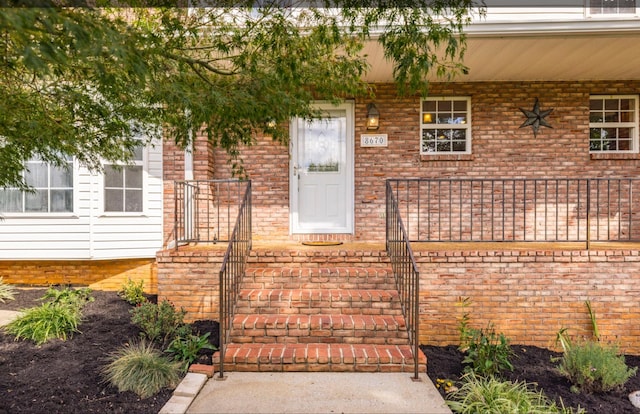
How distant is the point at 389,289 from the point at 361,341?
76 centimetres

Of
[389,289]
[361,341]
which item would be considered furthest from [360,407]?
[389,289]

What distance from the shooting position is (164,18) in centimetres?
255

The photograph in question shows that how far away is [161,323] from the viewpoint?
12.9 ft

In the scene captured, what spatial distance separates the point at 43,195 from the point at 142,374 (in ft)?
13.2

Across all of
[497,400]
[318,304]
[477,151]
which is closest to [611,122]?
[477,151]

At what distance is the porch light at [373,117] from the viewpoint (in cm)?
586

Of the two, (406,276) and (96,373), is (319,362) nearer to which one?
(406,276)

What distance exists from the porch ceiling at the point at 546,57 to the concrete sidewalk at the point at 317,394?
3.97 metres

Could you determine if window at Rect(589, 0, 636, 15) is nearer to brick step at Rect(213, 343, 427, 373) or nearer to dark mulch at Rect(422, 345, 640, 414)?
dark mulch at Rect(422, 345, 640, 414)

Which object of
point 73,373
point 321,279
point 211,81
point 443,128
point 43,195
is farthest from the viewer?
point 443,128

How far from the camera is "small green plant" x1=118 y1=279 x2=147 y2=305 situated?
5.21m

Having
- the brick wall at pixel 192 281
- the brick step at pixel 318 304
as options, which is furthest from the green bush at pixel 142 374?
the brick wall at pixel 192 281

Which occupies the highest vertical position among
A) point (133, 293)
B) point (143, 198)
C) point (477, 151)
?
point (477, 151)

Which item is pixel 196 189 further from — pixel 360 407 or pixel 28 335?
pixel 360 407
